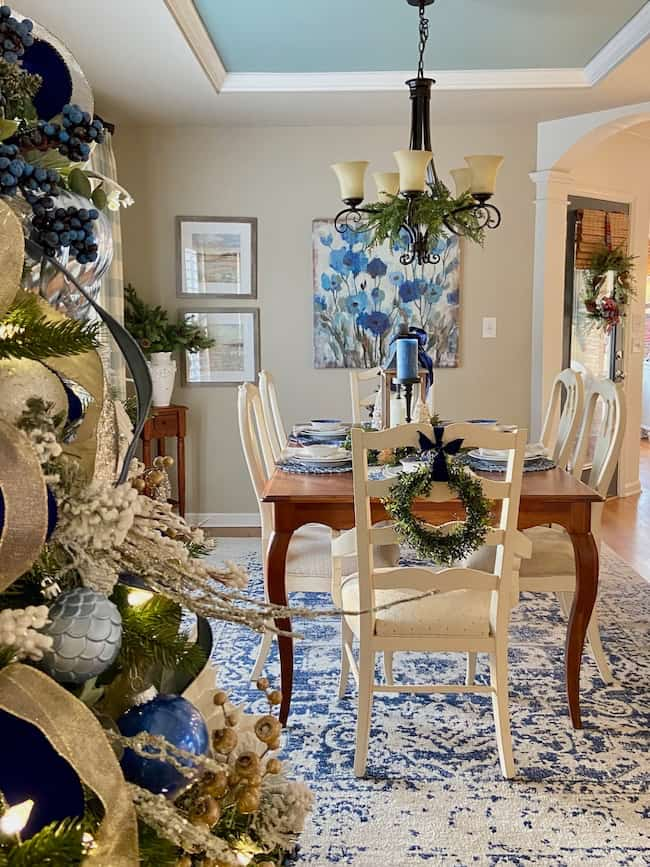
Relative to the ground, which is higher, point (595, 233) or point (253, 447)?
point (595, 233)

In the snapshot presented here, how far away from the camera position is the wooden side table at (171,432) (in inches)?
189

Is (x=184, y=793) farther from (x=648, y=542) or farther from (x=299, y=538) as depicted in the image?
(x=648, y=542)

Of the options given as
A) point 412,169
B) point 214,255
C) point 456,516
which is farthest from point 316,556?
point 214,255

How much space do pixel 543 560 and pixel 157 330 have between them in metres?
2.97

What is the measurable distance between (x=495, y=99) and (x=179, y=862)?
181 inches

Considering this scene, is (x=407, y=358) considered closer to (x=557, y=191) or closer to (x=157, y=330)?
(x=157, y=330)

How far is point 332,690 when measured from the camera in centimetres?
292

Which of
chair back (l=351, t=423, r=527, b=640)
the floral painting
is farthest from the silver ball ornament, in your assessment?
the floral painting

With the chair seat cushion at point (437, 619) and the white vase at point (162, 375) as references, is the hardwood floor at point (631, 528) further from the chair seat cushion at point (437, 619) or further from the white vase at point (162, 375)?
the white vase at point (162, 375)

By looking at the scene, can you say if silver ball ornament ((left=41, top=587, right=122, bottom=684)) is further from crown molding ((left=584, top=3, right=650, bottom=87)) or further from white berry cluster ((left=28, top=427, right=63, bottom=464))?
crown molding ((left=584, top=3, right=650, bottom=87))

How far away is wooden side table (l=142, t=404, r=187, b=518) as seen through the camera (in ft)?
15.8

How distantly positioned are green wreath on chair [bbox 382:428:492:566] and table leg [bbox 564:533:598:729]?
0.49 m

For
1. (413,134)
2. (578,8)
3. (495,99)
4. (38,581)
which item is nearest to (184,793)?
(38,581)

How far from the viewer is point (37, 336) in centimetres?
55
